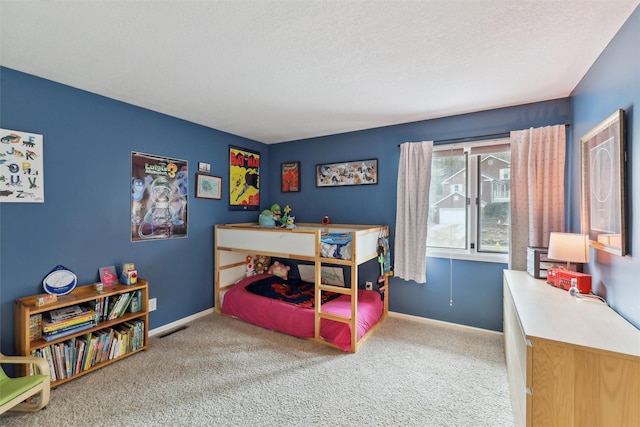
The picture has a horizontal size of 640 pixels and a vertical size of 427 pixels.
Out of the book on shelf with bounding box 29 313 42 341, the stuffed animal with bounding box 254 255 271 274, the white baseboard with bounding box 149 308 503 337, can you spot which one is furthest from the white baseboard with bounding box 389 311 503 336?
the book on shelf with bounding box 29 313 42 341

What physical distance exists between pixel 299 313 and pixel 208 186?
1902 mm

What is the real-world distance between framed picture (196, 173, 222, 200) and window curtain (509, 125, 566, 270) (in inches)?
130

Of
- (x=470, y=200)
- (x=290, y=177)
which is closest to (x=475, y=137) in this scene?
(x=470, y=200)

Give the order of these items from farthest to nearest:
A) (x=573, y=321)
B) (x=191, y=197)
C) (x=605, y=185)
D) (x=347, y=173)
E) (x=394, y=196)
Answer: (x=347, y=173), (x=394, y=196), (x=191, y=197), (x=605, y=185), (x=573, y=321)

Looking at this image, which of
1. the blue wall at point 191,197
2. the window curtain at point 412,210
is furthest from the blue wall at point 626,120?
the window curtain at point 412,210

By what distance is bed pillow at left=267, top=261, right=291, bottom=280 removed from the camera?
3779 mm

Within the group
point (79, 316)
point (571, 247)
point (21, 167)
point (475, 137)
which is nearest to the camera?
point (571, 247)

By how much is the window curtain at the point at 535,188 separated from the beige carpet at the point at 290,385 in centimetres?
108

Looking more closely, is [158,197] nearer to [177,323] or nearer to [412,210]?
[177,323]

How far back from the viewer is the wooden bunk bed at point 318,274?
2586 millimetres

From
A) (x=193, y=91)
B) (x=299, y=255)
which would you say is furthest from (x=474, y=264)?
(x=193, y=91)

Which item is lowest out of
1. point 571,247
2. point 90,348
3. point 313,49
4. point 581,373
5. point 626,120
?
point 90,348

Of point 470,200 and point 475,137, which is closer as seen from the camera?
point 475,137

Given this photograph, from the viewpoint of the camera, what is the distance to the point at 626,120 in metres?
1.46
